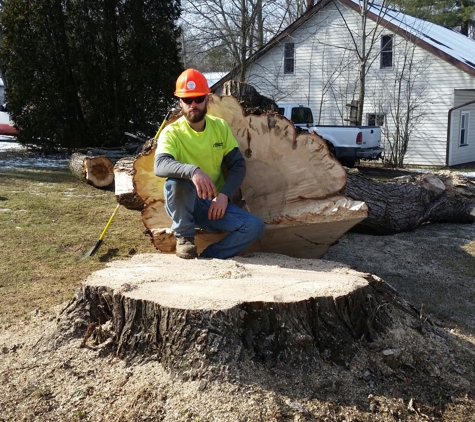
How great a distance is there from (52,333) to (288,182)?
2422 mm

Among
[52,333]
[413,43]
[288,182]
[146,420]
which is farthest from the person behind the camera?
[413,43]

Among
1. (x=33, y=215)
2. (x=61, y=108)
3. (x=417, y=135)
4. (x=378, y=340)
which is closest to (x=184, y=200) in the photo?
(x=378, y=340)

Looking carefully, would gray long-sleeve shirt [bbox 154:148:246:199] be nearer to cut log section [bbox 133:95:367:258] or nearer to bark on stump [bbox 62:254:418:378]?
cut log section [bbox 133:95:367:258]

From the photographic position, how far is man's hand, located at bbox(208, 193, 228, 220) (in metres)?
4.06

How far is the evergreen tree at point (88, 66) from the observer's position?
14984 mm

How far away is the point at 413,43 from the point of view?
19094mm

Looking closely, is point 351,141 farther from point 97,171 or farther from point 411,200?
point 411,200

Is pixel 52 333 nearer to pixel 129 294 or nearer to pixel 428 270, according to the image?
pixel 129 294

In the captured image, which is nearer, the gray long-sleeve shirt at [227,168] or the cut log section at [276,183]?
the gray long-sleeve shirt at [227,168]

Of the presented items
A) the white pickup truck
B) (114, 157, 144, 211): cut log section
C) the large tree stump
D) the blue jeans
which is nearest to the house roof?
the white pickup truck

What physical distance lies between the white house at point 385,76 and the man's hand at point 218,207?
15.0 meters

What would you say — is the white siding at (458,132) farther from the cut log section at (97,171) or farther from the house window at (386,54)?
the cut log section at (97,171)

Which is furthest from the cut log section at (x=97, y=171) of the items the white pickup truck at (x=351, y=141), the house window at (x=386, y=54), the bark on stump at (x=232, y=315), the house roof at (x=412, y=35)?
the house window at (x=386, y=54)

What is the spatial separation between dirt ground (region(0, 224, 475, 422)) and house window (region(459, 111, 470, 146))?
18.2 meters
